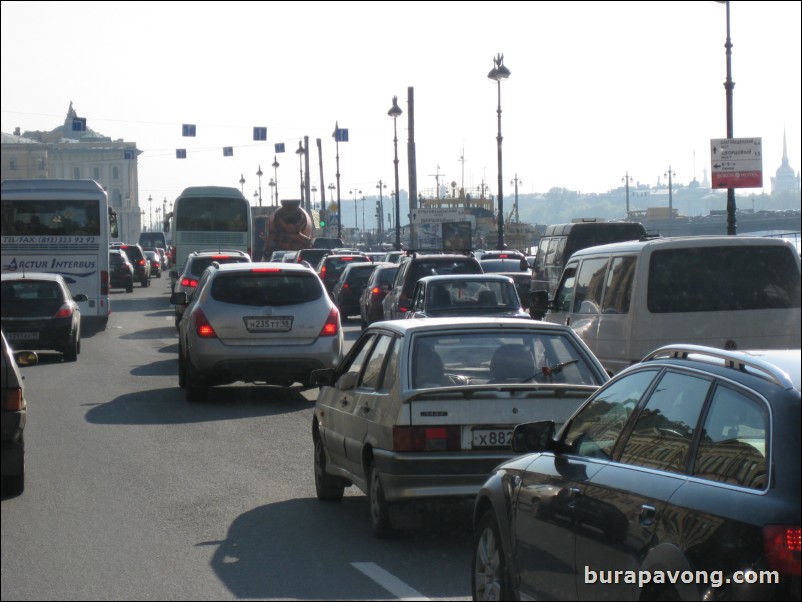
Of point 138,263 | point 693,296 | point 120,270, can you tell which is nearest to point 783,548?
point 693,296

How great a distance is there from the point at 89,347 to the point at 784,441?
23539mm

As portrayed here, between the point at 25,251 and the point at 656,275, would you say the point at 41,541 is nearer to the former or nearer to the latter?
the point at 656,275

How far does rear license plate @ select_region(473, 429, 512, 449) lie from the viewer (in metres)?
7.73

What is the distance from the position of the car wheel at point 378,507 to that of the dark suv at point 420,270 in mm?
14315

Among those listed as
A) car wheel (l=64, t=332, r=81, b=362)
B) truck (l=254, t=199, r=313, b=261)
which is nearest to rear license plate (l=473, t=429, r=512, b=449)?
car wheel (l=64, t=332, r=81, b=362)

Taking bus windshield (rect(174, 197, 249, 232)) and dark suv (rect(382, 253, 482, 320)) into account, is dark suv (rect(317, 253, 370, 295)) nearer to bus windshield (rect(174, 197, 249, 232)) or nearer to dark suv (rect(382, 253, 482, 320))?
bus windshield (rect(174, 197, 249, 232))

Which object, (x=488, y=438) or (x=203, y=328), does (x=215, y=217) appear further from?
(x=488, y=438)

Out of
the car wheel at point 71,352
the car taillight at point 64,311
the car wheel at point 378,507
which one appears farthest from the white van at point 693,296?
the car wheel at point 71,352

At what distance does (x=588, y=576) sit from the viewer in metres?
4.73

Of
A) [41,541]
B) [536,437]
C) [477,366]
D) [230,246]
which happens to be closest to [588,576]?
[536,437]

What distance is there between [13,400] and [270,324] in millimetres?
6972

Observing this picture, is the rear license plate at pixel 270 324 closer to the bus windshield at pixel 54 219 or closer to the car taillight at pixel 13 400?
the bus windshield at pixel 54 219

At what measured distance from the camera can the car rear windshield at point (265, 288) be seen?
53.2 ft

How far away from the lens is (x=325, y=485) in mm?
9414
